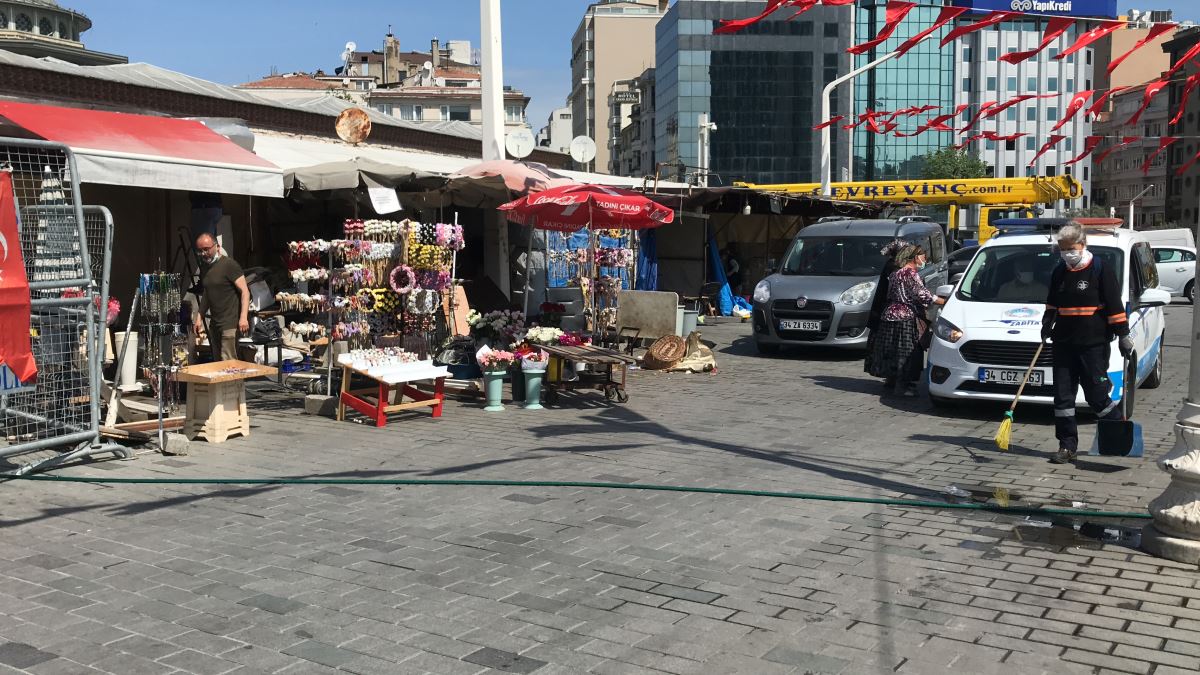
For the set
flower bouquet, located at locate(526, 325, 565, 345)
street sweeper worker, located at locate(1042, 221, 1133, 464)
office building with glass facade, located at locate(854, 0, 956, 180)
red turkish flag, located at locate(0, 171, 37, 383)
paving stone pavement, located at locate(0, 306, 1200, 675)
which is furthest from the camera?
office building with glass facade, located at locate(854, 0, 956, 180)

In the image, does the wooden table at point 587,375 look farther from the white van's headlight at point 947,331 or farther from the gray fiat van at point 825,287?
the gray fiat van at point 825,287

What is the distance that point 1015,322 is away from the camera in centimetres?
1026

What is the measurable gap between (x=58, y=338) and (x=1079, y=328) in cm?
799

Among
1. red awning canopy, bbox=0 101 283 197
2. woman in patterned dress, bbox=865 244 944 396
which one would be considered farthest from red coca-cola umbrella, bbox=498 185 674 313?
woman in patterned dress, bbox=865 244 944 396

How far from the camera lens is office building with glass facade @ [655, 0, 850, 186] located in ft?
313

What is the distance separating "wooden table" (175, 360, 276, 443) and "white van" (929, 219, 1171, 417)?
6.61 meters

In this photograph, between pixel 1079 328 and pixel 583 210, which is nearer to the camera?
pixel 1079 328

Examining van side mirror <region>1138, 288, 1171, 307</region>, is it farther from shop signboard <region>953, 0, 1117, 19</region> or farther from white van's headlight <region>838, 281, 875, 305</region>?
white van's headlight <region>838, 281, 875, 305</region>

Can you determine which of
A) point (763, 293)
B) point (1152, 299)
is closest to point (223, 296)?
point (763, 293)

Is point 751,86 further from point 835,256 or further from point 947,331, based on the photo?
point 947,331

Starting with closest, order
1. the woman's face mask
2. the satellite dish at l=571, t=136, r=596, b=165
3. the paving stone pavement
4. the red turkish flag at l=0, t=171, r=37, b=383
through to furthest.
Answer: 1. the paving stone pavement
2. the red turkish flag at l=0, t=171, r=37, b=383
3. the woman's face mask
4. the satellite dish at l=571, t=136, r=596, b=165

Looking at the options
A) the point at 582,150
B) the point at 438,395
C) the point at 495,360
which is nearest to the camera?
the point at 438,395

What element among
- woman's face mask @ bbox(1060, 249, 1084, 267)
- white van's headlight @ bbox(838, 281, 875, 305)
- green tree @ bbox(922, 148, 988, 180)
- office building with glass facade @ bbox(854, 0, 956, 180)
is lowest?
white van's headlight @ bbox(838, 281, 875, 305)

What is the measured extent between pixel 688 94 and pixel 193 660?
95.2 m
